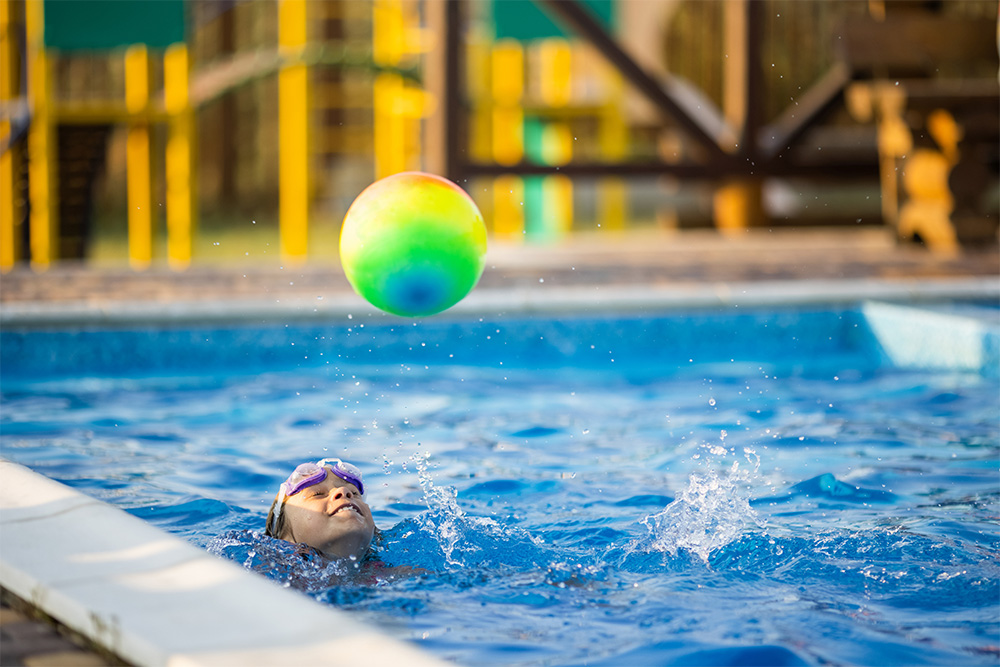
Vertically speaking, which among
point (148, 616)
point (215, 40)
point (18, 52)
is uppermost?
point (215, 40)

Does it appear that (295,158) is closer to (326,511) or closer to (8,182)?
(8,182)

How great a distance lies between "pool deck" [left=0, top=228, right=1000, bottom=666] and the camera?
5766mm

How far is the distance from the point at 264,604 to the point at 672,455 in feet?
8.98

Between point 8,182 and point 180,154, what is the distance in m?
1.34

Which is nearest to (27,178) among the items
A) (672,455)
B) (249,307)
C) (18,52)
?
(18,52)

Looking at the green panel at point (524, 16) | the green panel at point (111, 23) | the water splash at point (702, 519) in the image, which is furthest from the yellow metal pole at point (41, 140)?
the water splash at point (702, 519)

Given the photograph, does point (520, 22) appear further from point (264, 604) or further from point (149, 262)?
point (264, 604)

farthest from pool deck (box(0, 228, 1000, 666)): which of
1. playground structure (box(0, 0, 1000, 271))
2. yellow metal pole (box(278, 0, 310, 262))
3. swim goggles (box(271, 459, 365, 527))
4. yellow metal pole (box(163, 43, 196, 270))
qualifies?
swim goggles (box(271, 459, 365, 527))

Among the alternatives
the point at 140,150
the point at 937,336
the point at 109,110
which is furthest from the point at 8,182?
the point at 937,336

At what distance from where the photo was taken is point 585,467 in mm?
4141

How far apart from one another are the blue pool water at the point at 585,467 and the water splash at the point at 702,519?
0.01 m

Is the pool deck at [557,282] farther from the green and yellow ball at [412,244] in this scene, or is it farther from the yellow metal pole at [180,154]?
the green and yellow ball at [412,244]

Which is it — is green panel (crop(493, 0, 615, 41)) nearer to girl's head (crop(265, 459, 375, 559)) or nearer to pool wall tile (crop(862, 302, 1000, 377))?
pool wall tile (crop(862, 302, 1000, 377))

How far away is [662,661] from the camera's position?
232 cm
